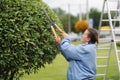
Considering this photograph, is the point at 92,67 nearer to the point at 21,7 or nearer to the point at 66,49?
the point at 66,49

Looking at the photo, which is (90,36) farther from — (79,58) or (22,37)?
(22,37)

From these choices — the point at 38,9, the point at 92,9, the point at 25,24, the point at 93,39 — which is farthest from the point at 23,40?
the point at 92,9

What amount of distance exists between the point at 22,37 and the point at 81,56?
4.29ft

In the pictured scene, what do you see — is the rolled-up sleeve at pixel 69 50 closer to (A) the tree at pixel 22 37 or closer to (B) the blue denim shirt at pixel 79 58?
(B) the blue denim shirt at pixel 79 58

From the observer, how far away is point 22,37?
6.53 m

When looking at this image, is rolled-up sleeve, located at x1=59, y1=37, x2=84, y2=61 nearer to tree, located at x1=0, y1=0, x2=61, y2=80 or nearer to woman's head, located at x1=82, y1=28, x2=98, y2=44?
woman's head, located at x1=82, y1=28, x2=98, y2=44

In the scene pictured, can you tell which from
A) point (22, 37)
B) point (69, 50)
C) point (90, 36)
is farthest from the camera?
point (22, 37)

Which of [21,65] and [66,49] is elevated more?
[66,49]

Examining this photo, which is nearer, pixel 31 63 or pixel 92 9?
pixel 31 63

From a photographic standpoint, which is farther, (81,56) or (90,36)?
(90,36)

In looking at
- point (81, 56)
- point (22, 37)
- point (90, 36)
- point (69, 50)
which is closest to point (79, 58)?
point (81, 56)

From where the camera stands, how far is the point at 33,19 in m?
6.78

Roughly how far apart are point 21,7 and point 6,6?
0.91 feet

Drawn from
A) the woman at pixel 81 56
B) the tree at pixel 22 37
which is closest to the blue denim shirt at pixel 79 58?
the woman at pixel 81 56
